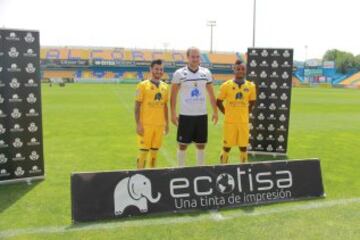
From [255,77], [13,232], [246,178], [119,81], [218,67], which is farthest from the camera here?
[218,67]

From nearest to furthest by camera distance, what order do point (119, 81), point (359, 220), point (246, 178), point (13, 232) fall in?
point (13, 232)
point (359, 220)
point (246, 178)
point (119, 81)

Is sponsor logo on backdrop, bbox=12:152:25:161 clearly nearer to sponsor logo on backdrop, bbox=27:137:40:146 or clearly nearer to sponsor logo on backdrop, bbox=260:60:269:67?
sponsor logo on backdrop, bbox=27:137:40:146

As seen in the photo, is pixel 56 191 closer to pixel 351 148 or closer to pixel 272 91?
pixel 272 91

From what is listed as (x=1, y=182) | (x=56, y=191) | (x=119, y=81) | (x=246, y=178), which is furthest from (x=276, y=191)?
(x=119, y=81)

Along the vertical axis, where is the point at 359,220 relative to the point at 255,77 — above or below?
below

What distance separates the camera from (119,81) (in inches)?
2768

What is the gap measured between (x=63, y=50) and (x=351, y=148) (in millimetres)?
82422

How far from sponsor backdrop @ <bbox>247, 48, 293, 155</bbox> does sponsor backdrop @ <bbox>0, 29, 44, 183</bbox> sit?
4744 millimetres

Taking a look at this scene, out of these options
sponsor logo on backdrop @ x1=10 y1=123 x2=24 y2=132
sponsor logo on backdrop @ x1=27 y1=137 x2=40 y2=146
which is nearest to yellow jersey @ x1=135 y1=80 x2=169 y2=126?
sponsor logo on backdrop @ x1=27 y1=137 x2=40 y2=146

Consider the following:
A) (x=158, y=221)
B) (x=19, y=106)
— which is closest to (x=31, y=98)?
(x=19, y=106)

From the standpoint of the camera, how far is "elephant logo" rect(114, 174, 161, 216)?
4918 mm

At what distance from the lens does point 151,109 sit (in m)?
6.14

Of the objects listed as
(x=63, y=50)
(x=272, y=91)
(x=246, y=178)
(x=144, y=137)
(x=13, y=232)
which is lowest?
(x=13, y=232)

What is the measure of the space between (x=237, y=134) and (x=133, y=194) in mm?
2642
